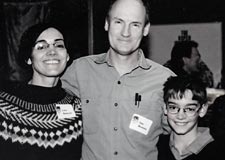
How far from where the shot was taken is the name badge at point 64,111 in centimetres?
220

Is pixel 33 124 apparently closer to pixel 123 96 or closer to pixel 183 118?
pixel 123 96

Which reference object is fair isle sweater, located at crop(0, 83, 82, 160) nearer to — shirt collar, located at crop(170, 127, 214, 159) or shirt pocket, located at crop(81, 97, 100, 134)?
shirt pocket, located at crop(81, 97, 100, 134)

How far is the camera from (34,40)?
2266mm

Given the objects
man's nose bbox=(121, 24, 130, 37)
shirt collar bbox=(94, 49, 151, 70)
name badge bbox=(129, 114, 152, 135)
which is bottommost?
name badge bbox=(129, 114, 152, 135)

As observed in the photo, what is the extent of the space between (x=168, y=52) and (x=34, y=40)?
5486mm

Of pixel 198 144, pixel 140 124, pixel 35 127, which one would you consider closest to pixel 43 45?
pixel 35 127

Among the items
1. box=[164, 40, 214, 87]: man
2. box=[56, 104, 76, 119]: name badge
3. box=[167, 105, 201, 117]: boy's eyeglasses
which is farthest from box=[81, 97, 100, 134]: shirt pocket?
box=[164, 40, 214, 87]: man

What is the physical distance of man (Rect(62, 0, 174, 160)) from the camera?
7.67ft

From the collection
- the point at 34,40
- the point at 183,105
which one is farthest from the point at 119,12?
the point at 183,105

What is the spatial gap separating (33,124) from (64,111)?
0.23 m

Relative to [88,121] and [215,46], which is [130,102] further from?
[215,46]

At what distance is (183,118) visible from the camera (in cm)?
220

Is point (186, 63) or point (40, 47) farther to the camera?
point (186, 63)

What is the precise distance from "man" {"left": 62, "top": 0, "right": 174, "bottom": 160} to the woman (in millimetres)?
124
